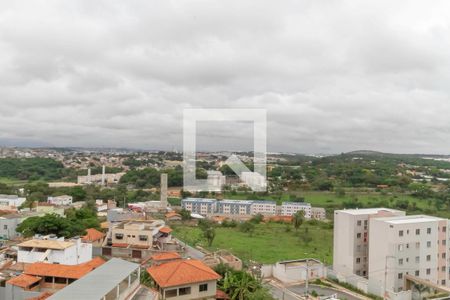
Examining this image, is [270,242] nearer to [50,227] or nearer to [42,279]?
[50,227]

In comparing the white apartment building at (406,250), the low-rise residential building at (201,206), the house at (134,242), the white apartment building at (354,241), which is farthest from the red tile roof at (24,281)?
the low-rise residential building at (201,206)

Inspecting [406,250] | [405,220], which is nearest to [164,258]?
[406,250]

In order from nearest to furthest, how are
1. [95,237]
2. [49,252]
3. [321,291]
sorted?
[49,252], [321,291], [95,237]

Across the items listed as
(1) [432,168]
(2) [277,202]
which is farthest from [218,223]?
(1) [432,168]

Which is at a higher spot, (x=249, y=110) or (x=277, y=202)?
(x=249, y=110)

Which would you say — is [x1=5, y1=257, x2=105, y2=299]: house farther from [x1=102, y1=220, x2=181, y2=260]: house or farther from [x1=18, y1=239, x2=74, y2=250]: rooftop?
[x1=102, y1=220, x2=181, y2=260]: house

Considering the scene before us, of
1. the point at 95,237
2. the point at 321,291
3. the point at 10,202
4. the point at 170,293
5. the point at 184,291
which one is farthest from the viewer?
the point at 10,202

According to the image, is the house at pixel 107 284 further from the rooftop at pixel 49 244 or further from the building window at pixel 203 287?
the rooftop at pixel 49 244

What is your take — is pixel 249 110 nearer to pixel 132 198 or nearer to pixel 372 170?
pixel 132 198
